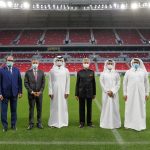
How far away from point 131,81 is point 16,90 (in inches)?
132

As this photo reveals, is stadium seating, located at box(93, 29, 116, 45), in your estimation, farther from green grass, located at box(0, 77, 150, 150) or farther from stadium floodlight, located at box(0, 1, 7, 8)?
green grass, located at box(0, 77, 150, 150)

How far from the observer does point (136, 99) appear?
10.0m

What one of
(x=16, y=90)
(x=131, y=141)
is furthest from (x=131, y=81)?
(x=16, y=90)

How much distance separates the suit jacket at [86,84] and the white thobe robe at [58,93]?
40cm

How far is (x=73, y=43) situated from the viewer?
52625 mm

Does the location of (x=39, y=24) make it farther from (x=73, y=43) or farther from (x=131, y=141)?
(x=131, y=141)

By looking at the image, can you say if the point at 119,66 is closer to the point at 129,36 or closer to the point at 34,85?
the point at 129,36

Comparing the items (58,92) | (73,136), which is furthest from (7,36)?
(73,136)

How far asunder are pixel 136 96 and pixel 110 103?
79cm

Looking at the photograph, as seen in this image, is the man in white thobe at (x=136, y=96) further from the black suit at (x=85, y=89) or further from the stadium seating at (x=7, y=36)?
the stadium seating at (x=7, y=36)

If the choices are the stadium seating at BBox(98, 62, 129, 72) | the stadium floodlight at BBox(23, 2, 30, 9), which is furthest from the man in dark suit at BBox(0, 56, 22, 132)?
the stadium floodlight at BBox(23, 2, 30, 9)

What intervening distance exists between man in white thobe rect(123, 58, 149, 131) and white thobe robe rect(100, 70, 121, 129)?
0.30 m

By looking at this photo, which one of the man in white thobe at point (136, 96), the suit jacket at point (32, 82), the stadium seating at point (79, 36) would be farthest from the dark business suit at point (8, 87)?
the stadium seating at point (79, 36)

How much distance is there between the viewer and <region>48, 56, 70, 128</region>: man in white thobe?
10.3 metres
